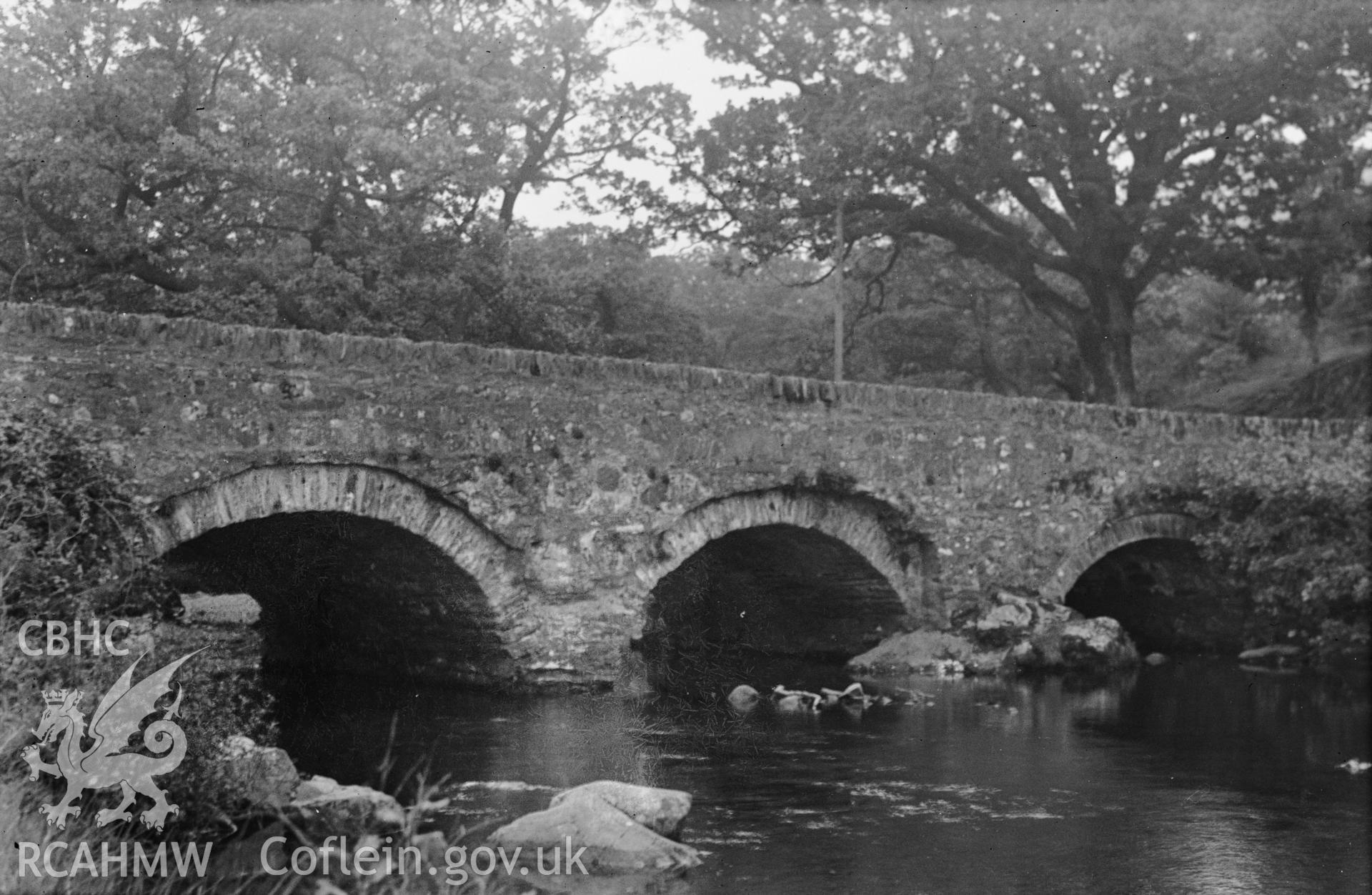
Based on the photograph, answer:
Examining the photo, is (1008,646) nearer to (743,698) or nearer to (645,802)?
(743,698)

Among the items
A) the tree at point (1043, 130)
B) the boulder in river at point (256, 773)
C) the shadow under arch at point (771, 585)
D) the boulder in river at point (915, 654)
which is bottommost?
the boulder in river at point (256, 773)

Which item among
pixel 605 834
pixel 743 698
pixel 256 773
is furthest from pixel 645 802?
pixel 743 698

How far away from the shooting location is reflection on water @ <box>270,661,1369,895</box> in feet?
24.0

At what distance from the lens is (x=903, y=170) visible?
20.7 m

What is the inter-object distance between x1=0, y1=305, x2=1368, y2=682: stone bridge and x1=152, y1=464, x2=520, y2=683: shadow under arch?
0.02m

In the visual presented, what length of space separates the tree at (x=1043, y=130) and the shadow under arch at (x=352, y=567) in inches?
395

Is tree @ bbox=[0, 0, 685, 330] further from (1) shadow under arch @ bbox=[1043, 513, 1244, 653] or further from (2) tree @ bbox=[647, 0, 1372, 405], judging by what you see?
(1) shadow under arch @ bbox=[1043, 513, 1244, 653]

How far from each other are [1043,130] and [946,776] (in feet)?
41.8

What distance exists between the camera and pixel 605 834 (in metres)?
7.11

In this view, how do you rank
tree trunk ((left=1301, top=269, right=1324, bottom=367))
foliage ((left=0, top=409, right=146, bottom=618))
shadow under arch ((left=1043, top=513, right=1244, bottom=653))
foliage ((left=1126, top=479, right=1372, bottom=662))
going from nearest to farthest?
foliage ((left=0, top=409, right=146, bottom=618)) < foliage ((left=1126, top=479, right=1372, bottom=662)) < shadow under arch ((left=1043, top=513, right=1244, bottom=653)) < tree trunk ((left=1301, top=269, right=1324, bottom=367))

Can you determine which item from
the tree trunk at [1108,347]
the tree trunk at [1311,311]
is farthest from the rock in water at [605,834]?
the tree trunk at [1311,311]

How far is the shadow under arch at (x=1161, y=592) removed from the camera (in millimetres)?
16562

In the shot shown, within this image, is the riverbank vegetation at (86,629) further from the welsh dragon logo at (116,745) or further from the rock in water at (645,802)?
the rock in water at (645,802)

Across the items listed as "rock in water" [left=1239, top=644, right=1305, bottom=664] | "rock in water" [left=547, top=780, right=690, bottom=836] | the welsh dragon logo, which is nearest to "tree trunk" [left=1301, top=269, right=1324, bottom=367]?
"rock in water" [left=1239, top=644, right=1305, bottom=664]
